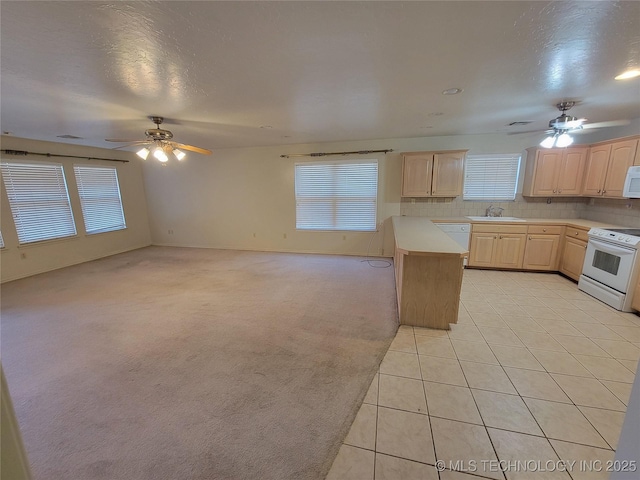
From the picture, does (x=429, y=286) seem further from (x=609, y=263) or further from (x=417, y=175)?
Result: (x=417, y=175)

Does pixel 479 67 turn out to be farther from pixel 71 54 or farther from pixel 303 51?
pixel 71 54

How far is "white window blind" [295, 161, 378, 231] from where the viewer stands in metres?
→ 5.54

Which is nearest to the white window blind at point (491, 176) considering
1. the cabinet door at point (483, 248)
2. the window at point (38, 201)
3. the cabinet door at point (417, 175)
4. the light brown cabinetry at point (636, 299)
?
the cabinet door at point (417, 175)

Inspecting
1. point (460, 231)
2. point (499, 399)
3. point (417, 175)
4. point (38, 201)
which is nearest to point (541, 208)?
point (460, 231)

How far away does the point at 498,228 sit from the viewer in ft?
14.7

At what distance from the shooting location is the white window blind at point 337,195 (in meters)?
5.54

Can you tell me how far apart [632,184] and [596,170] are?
720mm

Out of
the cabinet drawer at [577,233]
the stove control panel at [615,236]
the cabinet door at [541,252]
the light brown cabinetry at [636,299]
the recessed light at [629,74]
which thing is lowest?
the light brown cabinetry at [636,299]

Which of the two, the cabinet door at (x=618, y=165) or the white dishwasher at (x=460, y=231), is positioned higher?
the cabinet door at (x=618, y=165)

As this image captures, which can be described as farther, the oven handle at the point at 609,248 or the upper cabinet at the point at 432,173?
the upper cabinet at the point at 432,173

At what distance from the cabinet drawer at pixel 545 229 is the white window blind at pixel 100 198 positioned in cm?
856

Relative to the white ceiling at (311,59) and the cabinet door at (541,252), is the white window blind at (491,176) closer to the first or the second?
the cabinet door at (541,252)

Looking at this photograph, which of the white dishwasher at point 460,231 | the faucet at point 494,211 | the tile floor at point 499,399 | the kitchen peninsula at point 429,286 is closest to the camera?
the tile floor at point 499,399

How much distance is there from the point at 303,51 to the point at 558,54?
177cm
